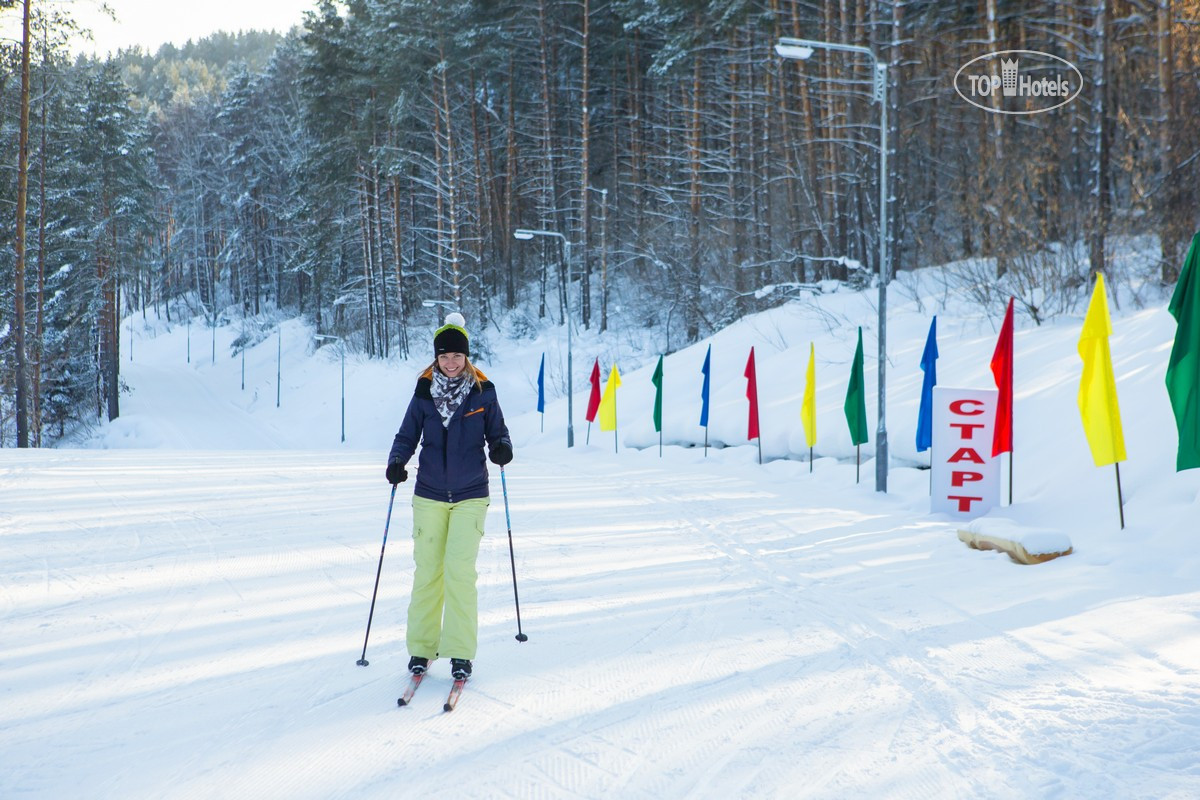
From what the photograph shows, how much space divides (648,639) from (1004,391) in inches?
272

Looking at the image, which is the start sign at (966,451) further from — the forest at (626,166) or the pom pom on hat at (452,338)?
the pom pom on hat at (452,338)

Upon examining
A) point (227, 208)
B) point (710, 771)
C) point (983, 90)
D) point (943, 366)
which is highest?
point (227, 208)

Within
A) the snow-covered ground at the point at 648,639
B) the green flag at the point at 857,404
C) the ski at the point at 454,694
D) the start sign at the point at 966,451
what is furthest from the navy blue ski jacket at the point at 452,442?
the green flag at the point at 857,404

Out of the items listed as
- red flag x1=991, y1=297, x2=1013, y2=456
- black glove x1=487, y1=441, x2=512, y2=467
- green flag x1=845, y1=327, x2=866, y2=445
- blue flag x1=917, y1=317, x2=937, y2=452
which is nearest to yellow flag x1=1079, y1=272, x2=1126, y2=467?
red flag x1=991, y1=297, x2=1013, y2=456

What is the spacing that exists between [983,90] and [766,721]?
27306 mm

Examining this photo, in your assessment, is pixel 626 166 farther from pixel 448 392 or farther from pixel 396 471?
pixel 396 471

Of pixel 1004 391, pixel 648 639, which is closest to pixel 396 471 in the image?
pixel 648 639

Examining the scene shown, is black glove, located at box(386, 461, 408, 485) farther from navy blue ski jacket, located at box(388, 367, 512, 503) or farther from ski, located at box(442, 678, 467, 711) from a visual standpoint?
A: ski, located at box(442, 678, 467, 711)

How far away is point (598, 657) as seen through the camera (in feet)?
18.8

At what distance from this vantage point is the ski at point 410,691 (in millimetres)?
4883

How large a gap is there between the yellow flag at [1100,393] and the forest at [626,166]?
635 cm

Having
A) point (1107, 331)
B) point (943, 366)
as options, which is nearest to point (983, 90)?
point (943, 366)

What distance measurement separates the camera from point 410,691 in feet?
16.3

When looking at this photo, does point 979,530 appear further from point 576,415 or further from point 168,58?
point 168,58
